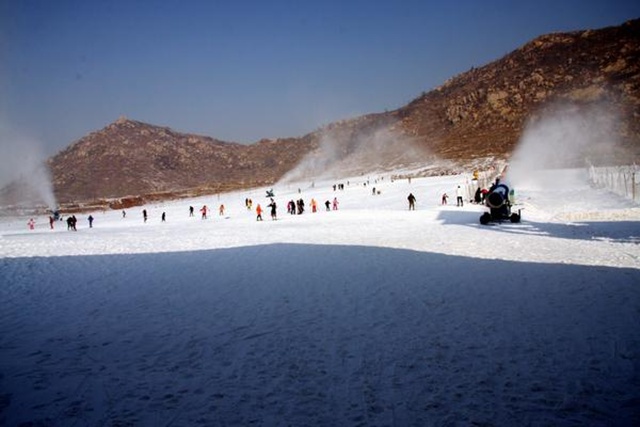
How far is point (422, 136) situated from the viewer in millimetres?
136750

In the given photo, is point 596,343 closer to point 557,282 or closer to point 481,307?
point 481,307

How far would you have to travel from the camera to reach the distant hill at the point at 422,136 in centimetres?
10762

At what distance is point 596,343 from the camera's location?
476cm

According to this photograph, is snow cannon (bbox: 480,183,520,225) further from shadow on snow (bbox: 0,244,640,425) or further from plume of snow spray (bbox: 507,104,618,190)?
plume of snow spray (bbox: 507,104,618,190)

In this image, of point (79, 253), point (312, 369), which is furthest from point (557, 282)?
point (79, 253)

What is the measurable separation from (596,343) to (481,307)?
70.4 inches

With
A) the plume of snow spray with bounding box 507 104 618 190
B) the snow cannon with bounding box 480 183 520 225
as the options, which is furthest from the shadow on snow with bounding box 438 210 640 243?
the plume of snow spray with bounding box 507 104 618 190

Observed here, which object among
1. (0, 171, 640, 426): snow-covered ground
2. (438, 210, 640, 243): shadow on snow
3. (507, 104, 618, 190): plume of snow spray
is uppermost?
(507, 104, 618, 190): plume of snow spray

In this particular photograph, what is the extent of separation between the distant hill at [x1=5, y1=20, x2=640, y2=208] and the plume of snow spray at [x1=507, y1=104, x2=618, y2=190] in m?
2.11

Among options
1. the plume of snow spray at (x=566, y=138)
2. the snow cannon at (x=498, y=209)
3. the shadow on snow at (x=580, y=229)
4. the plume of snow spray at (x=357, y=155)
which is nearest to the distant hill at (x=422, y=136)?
the plume of snow spray at (x=357, y=155)

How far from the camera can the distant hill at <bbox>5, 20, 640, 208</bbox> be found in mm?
107625

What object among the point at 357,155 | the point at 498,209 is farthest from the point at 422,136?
the point at 498,209

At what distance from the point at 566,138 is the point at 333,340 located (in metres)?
105

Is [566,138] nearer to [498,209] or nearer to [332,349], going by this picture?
[498,209]
